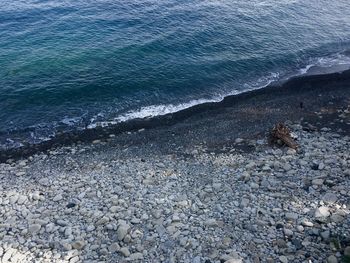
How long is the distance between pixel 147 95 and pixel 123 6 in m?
26.2

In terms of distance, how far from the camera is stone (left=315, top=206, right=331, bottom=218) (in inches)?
847

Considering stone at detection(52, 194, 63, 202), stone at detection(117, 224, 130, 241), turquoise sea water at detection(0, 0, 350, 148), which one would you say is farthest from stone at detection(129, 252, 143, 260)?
turquoise sea water at detection(0, 0, 350, 148)

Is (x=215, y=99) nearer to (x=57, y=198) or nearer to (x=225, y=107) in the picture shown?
(x=225, y=107)

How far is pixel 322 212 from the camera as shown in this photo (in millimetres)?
21750

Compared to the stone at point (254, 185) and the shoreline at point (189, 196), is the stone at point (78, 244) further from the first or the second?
the stone at point (254, 185)

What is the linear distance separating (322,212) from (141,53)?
3082 cm

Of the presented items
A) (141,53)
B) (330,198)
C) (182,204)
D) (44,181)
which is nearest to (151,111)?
(141,53)

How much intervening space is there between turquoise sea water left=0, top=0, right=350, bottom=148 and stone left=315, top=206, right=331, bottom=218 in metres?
19.1

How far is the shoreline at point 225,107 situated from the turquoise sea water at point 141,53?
1128mm

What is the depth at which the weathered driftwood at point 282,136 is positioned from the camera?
29.0 metres

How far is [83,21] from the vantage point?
176ft

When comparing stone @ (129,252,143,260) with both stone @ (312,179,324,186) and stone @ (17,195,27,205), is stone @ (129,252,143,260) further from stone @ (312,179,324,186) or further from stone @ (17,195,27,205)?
stone @ (312,179,324,186)

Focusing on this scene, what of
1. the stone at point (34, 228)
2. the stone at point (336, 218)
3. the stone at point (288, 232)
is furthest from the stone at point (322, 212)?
the stone at point (34, 228)

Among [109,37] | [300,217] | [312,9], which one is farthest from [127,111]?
[312,9]
